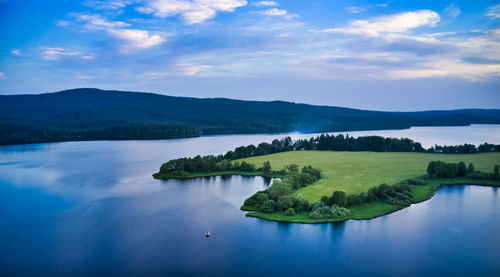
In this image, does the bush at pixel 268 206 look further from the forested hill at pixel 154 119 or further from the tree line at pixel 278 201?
the forested hill at pixel 154 119


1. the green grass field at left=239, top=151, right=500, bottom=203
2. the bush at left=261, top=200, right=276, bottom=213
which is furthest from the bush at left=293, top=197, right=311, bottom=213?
the bush at left=261, top=200, right=276, bottom=213

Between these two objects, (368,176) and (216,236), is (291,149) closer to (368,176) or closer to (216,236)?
(368,176)

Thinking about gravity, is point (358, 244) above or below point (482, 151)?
below

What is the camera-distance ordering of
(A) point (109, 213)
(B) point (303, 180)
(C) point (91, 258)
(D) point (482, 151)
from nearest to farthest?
(C) point (91, 258)
(A) point (109, 213)
(B) point (303, 180)
(D) point (482, 151)

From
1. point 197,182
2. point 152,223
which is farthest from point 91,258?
point 197,182

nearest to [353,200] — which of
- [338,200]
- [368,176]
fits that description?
[338,200]

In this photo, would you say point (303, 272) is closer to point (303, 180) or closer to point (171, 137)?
point (303, 180)

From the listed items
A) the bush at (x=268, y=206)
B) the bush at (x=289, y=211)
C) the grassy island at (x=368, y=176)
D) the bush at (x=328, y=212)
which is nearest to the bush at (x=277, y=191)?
the bush at (x=268, y=206)
